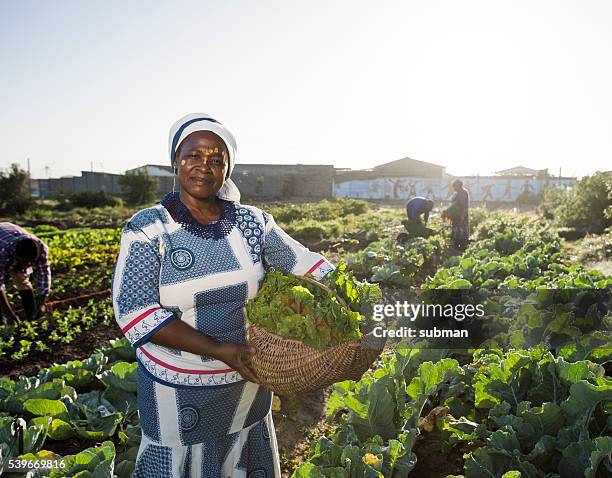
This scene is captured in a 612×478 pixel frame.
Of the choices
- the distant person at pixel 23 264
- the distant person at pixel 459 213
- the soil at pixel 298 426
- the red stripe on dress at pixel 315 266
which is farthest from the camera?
the distant person at pixel 459 213

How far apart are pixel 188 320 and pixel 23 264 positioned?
4.71m

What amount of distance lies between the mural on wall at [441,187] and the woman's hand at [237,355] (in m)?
31.5

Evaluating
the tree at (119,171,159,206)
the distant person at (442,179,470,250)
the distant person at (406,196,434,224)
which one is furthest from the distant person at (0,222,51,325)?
the tree at (119,171,159,206)

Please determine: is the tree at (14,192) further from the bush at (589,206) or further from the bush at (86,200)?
the bush at (589,206)

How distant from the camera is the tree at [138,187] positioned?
2797 centimetres

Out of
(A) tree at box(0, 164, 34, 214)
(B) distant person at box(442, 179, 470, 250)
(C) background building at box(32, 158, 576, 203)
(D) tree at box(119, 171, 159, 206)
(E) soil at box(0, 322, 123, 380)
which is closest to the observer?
(E) soil at box(0, 322, 123, 380)

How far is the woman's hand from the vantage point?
1.66 m

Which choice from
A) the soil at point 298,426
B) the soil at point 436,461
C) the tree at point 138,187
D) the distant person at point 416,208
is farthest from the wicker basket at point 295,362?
the tree at point 138,187

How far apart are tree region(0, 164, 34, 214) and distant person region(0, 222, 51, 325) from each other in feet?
63.7

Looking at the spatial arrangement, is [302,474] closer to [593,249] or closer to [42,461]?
[42,461]

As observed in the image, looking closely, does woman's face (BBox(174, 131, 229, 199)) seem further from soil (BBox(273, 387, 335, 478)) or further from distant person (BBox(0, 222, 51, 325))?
distant person (BBox(0, 222, 51, 325))

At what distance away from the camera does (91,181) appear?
35.9m

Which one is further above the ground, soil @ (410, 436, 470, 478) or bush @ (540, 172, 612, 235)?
bush @ (540, 172, 612, 235)

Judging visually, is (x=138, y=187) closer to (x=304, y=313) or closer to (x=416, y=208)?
(x=416, y=208)
